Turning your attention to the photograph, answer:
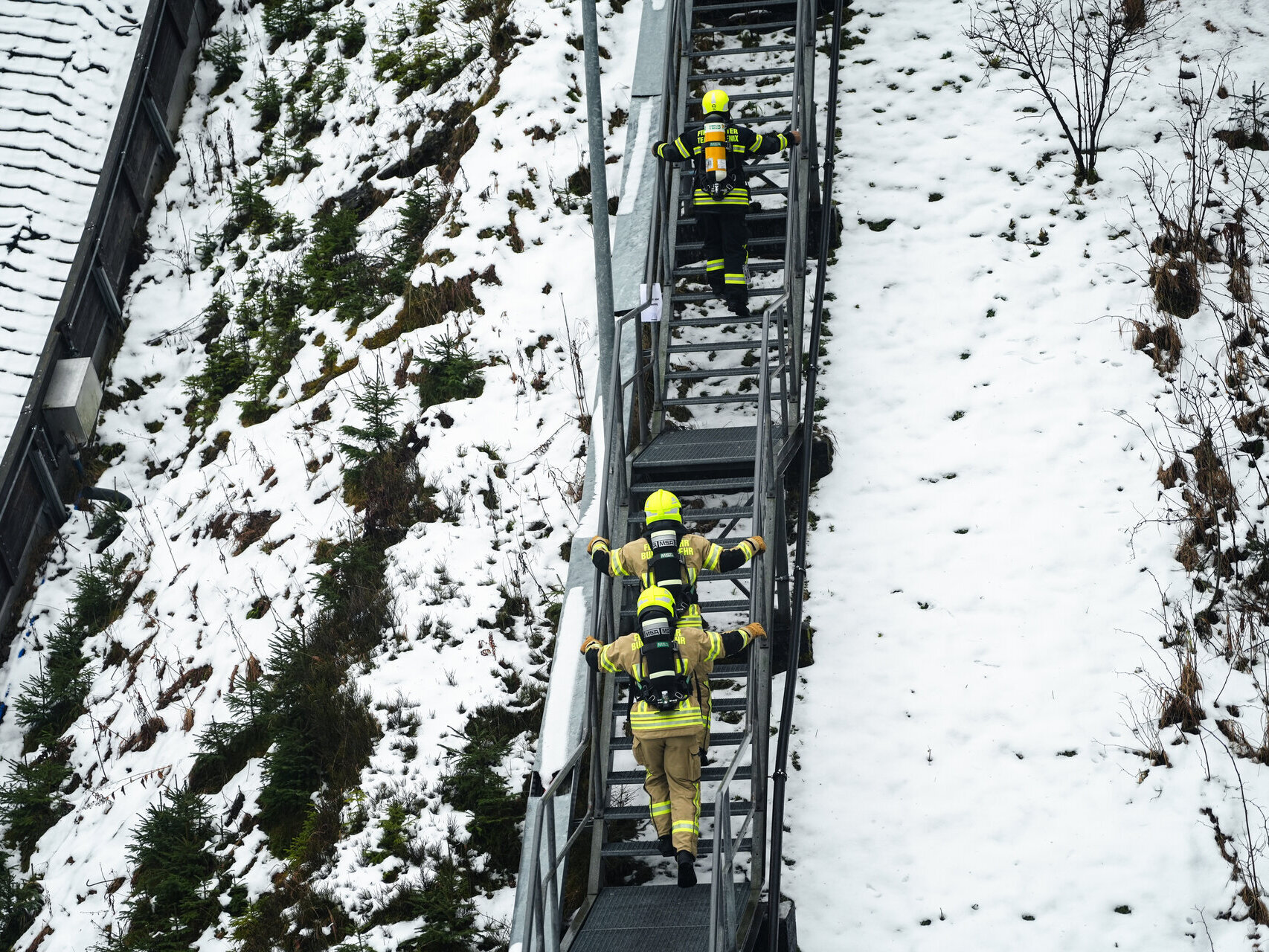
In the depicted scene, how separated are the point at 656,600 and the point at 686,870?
163 cm

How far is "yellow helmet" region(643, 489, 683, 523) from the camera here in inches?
268

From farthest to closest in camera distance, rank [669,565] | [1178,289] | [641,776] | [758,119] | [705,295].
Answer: [758,119]
[705,295]
[1178,289]
[641,776]
[669,565]

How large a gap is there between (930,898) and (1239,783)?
2.00 metres

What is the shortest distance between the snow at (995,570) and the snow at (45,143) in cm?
892

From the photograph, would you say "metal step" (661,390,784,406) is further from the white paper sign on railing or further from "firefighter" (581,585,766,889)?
"firefighter" (581,585,766,889)

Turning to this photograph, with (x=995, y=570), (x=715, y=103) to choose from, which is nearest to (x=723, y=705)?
(x=995, y=570)

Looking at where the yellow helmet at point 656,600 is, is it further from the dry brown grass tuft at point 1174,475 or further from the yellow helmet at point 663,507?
the dry brown grass tuft at point 1174,475

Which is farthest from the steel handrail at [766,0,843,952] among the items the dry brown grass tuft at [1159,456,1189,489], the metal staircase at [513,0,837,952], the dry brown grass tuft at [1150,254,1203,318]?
the dry brown grass tuft at [1150,254,1203,318]

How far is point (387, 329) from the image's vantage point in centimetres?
1116

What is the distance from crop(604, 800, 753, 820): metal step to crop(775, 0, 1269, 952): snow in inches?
13.8

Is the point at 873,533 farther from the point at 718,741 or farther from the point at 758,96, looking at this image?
the point at 758,96

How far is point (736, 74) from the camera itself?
464 inches

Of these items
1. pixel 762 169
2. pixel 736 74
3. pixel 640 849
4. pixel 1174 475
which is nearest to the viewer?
pixel 640 849

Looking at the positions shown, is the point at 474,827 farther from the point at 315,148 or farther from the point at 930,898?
the point at 315,148
